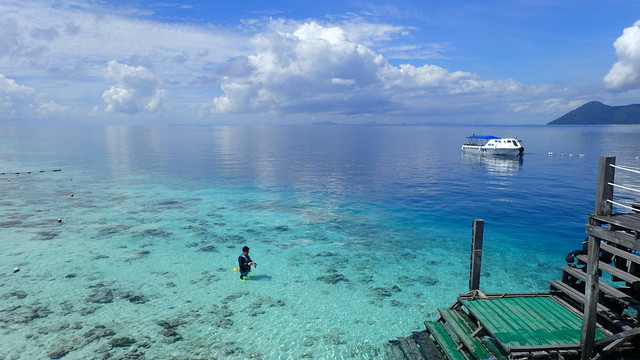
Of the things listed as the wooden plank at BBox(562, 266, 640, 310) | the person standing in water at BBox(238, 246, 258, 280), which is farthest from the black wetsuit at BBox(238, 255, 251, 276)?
the wooden plank at BBox(562, 266, 640, 310)

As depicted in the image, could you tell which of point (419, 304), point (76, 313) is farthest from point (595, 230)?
point (76, 313)

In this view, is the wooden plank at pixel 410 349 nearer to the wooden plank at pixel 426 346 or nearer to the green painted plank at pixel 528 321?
the wooden plank at pixel 426 346

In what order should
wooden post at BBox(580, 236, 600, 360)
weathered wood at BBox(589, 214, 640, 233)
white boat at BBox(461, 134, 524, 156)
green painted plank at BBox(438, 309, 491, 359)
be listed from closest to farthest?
weathered wood at BBox(589, 214, 640, 233) < wooden post at BBox(580, 236, 600, 360) < green painted plank at BBox(438, 309, 491, 359) < white boat at BBox(461, 134, 524, 156)

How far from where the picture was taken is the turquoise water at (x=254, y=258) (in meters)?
14.7

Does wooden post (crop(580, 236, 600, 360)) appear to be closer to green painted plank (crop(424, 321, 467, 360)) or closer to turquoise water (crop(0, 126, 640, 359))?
green painted plank (crop(424, 321, 467, 360))

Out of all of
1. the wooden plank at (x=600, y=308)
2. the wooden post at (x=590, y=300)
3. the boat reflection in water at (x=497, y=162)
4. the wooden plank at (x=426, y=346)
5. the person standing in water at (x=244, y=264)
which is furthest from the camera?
the boat reflection in water at (x=497, y=162)

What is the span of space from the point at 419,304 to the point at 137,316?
13.3 meters

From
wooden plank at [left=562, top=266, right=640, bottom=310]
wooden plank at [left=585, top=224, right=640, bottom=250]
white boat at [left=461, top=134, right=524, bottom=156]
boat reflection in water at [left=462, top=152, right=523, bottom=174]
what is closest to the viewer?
wooden plank at [left=585, top=224, right=640, bottom=250]

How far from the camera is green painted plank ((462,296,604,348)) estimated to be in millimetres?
10609

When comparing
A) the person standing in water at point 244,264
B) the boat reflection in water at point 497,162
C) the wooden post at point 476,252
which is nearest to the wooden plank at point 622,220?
the wooden post at point 476,252

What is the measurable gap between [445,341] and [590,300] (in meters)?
4.81

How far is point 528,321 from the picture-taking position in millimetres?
11555

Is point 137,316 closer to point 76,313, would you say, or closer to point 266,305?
point 76,313

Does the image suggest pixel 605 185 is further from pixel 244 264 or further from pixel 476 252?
pixel 244 264
